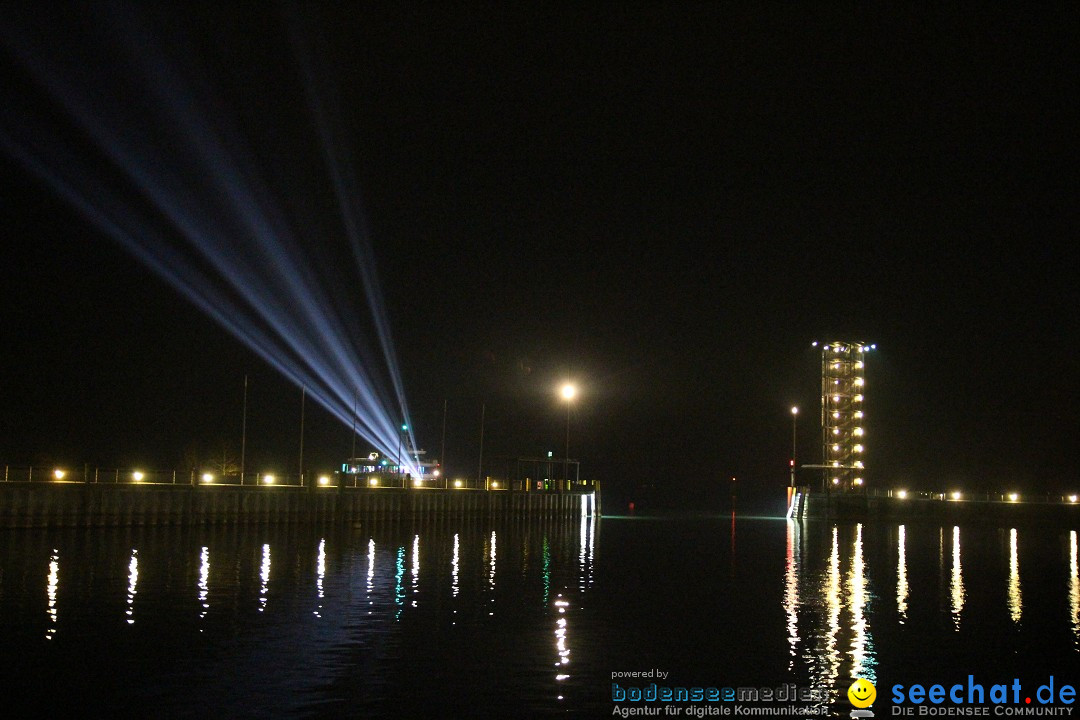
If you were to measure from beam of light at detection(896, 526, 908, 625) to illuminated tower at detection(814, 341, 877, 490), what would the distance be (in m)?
38.9

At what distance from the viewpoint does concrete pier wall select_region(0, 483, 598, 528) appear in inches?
1994

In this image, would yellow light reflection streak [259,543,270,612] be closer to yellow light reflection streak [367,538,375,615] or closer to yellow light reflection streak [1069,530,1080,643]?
yellow light reflection streak [367,538,375,615]

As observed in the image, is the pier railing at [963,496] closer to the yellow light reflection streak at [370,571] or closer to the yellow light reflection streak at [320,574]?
the yellow light reflection streak at [370,571]

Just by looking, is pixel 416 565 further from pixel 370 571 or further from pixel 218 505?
pixel 218 505

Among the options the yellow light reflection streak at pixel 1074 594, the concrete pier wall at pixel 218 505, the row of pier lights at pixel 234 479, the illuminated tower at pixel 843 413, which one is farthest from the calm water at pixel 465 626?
the illuminated tower at pixel 843 413

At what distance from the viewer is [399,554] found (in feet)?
147

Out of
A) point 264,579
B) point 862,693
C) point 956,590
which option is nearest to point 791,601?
point 956,590

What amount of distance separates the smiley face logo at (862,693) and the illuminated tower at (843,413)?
87.1 metres

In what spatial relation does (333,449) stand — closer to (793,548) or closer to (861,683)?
(793,548)

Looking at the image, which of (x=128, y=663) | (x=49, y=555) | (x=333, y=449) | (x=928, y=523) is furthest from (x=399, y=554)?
(x=333, y=449)

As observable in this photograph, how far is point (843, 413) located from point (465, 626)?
278ft

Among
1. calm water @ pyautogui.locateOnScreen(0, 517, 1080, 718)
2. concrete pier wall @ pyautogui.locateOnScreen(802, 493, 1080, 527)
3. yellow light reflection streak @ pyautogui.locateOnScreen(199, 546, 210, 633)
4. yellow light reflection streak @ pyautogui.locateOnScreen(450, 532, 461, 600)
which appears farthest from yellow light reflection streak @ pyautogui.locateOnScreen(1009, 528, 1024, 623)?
concrete pier wall @ pyautogui.locateOnScreen(802, 493, 1080, 527)

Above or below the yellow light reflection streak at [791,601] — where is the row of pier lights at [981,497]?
above

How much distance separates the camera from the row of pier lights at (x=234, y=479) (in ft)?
181
